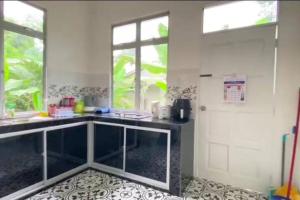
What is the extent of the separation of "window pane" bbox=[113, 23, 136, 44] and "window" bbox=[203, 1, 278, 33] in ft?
3.82

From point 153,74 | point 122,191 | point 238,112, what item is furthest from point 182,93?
point 122,191

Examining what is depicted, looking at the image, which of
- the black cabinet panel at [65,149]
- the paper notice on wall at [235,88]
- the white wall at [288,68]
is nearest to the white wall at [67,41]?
the black cabinet panel at [65,149]

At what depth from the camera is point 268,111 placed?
83.6 inches

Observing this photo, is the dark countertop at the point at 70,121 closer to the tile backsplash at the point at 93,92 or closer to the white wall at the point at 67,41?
the tile backsplash at the point at 93,92

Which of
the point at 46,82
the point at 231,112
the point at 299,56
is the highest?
the point at 299,56

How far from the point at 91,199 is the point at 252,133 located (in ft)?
6.41

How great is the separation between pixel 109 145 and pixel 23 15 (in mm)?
2103

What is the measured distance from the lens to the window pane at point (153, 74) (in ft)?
9.19

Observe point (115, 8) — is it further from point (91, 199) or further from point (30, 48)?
point (91, 199)

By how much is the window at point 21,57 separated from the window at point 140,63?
3.68 ft

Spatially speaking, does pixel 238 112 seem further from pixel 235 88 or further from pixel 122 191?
pixel 122 191

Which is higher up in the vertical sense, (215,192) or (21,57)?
(21,57)

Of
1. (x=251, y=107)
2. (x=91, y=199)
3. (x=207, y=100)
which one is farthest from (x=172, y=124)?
(x=91, y=199)

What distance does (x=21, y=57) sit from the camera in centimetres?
255
